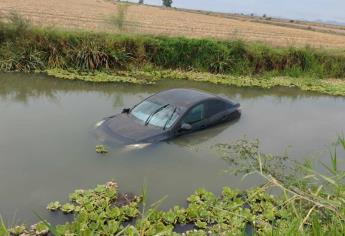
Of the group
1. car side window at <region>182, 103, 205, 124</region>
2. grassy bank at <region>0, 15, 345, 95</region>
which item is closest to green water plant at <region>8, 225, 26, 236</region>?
car side window at <region>182, 103, 205, 124</region>

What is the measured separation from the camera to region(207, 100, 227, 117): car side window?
34.7ft

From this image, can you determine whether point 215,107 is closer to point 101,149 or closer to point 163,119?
point 163,119

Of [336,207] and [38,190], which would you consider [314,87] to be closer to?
[38,190]

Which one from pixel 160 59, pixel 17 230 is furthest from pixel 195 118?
pixel 160 59

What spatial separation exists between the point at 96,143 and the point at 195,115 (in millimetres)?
2721

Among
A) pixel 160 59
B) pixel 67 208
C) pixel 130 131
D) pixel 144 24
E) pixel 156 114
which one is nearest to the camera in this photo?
pixel 67 208

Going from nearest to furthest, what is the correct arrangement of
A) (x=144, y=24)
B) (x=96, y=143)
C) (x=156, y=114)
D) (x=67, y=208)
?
(x=67, y=208) < (x=96, y=143) < (x=156, y=114) < (x=144, y=24)

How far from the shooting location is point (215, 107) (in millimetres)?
10859

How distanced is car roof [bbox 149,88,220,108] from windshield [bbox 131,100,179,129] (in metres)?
0.22

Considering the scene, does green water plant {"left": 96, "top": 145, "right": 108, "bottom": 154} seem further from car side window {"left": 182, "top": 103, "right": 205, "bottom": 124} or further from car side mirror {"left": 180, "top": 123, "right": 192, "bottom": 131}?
car side window {"left": 182, "top": 103, "right": 205, "bottom": 124}

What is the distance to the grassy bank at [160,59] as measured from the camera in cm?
1597

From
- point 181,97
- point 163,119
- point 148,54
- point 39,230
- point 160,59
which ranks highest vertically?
point 148,54

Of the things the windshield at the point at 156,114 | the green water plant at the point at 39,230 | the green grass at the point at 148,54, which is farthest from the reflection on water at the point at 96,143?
the green grass at the point at 148,54

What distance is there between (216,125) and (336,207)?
8.05 m
